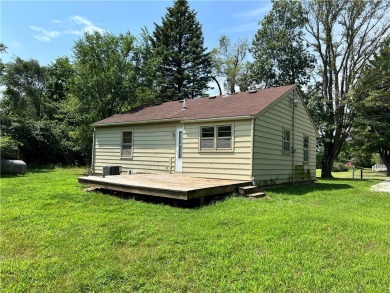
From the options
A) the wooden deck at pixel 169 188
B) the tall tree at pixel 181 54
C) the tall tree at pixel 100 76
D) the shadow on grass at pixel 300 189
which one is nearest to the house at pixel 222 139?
the shadow on grass at pixel 300 189

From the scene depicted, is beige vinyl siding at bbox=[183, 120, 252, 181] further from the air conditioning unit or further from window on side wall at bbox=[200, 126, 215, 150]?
the air conditioning unit

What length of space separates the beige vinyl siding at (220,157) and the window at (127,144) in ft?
10.9

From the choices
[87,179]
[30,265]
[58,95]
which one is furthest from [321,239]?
[58,95]

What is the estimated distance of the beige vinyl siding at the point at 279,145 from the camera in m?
9.48

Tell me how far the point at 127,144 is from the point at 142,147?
105cm

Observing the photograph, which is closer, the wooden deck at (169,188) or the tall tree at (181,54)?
the wooden deck at (169,188)

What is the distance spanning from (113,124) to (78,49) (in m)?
8.25

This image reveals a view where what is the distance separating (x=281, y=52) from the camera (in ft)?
76.5

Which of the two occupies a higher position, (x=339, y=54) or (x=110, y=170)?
(x=339, y=54)

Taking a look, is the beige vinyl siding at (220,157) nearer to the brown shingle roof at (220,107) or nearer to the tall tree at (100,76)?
the brown shingle roof at (220,107)

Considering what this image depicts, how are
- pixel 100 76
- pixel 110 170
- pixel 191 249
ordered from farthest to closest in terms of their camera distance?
1. pixel 100 76
2. pixel 110 170
3. pixel 191 249

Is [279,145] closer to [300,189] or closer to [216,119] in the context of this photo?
[300,189]

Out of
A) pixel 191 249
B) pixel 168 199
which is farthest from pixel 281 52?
pixel 191 249

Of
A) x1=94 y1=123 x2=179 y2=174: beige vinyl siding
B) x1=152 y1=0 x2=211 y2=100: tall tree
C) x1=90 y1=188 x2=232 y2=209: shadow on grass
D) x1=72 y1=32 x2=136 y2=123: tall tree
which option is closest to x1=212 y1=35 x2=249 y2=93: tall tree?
x1=152 y1=0 x2=211 y2=100: tall tree
